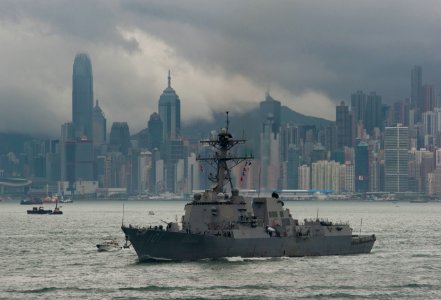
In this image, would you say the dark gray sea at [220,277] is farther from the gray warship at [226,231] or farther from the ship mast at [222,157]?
the ship mast at [222,157]

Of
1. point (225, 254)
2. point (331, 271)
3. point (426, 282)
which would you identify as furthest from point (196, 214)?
point (426, 282)

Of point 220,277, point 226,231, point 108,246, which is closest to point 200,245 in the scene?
point 226,231

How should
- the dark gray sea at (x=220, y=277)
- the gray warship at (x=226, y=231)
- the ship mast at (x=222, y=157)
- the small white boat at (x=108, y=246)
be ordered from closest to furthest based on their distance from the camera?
1. the dark gray sea at (x=220, y=277)
2. the gray warship at (x=226, y=231)
3. the ship mast at (x=222, y=157)
4. the small white boat at (x=108, y=246)

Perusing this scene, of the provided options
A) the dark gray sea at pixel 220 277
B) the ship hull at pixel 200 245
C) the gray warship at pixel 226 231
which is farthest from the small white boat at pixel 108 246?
the ship hull at pixel 200 245

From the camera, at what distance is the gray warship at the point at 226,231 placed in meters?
79.2

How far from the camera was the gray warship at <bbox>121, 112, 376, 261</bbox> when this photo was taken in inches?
3118

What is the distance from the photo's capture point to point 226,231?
79750mm

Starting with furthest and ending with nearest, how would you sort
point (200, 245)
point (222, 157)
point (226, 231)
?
point (222, 157), point (226, 231), point (200, 245)

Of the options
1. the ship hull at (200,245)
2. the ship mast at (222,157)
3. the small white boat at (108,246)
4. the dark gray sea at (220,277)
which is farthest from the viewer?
the small white boat at (108,246)

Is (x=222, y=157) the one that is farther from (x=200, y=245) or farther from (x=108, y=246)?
(x=108, y=246)

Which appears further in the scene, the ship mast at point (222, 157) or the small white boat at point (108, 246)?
the small white boat at point (108, 246)

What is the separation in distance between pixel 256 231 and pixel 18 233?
6808cm

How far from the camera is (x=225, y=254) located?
79.2m

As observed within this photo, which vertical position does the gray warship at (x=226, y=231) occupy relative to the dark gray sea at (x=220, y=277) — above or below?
above
